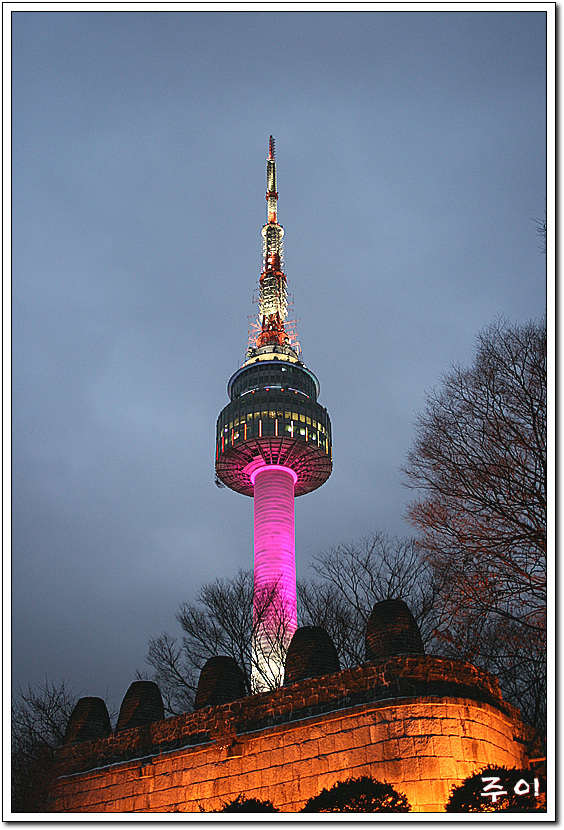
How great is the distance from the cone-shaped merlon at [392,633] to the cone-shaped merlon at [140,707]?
8771 millimetres

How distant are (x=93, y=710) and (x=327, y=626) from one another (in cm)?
1532

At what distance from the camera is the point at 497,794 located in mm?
11367

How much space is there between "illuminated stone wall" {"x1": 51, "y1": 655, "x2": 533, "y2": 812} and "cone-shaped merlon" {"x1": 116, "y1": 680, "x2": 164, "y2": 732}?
262cm

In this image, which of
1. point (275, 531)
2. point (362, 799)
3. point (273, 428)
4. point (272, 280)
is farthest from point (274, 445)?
point (362, 799)

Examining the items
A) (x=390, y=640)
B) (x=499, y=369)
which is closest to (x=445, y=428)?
(x=499, y=369)

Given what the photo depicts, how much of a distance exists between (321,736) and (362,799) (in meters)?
2.13

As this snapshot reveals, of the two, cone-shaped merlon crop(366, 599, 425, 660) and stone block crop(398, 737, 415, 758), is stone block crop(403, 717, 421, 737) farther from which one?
cone-shaped merlon crop(366, 599, 425, 660)

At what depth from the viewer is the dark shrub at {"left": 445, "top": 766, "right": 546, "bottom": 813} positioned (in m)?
11.1

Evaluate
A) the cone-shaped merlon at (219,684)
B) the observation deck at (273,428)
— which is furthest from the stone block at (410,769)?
the observation deck at (273,428)

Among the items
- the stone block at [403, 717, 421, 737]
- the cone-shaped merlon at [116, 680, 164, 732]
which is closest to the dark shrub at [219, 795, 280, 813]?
the stone block at [403, 717, 421, 737]

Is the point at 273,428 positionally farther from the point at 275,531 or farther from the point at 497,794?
the point at 497,794
